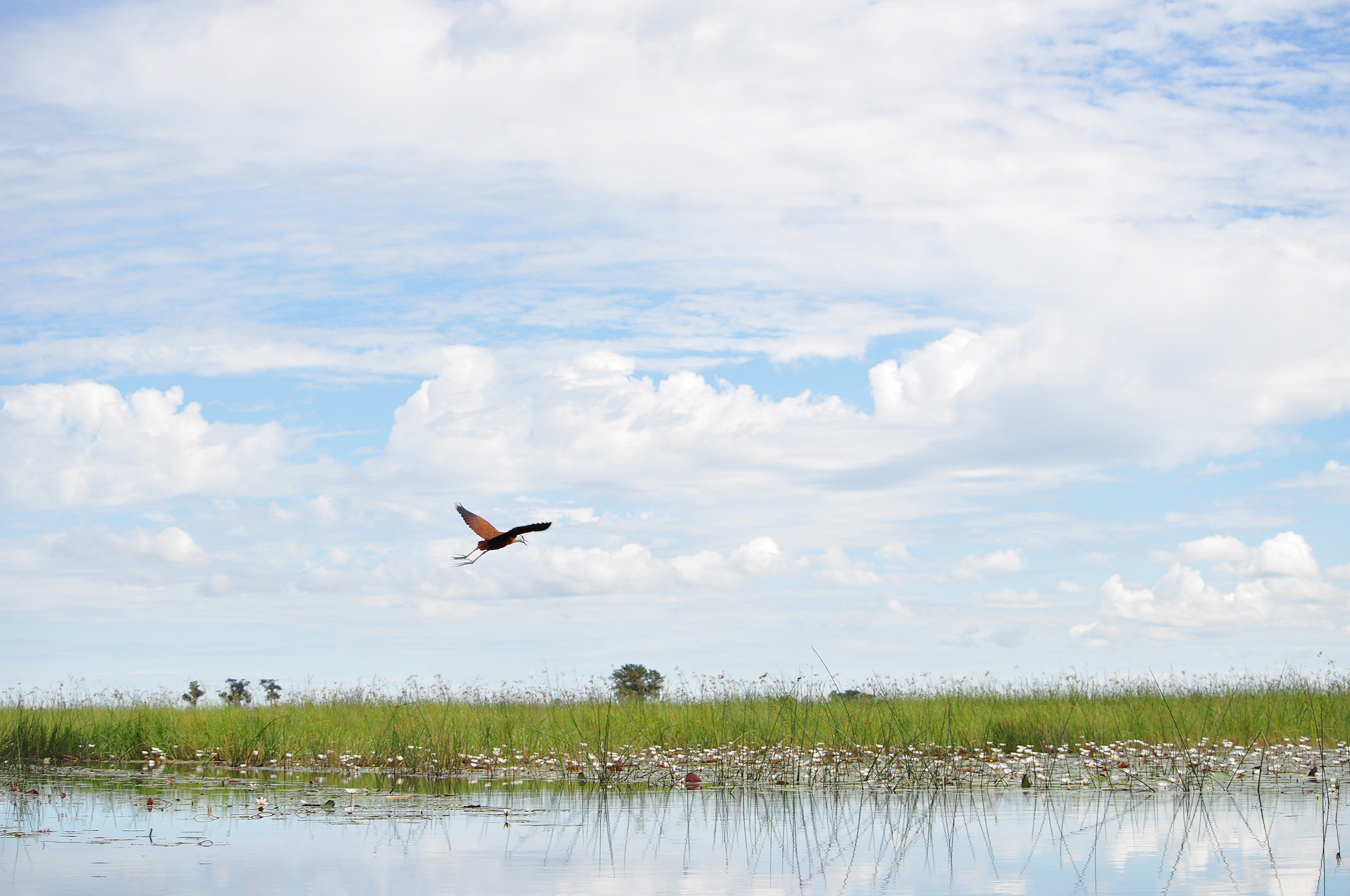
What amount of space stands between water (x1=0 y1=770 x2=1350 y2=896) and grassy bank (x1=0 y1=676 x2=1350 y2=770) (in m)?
2.16

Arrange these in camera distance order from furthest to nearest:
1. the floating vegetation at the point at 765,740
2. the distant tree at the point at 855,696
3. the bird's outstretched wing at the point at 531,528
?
the distant tree at the point at 855,696 < the floating vegetation at the point at 765,740 < the bird's outstretched wing at the point at 531,528

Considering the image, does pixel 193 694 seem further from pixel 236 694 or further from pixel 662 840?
pixel 662 840

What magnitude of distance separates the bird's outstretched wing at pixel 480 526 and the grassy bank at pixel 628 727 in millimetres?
5747

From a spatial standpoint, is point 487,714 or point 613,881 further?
point 487,714

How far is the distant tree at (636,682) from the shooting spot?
20.5 metres

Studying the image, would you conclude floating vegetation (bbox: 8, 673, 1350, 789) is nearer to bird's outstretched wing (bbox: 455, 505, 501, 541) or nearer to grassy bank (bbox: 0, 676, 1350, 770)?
grassy bank (bbox: 0, 676, 1350, 770)

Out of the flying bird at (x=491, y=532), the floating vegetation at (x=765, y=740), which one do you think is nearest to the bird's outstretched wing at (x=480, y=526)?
the flying bird at (x=491, y=532)

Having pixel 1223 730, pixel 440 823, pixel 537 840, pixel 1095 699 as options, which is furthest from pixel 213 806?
pixel 1095 699

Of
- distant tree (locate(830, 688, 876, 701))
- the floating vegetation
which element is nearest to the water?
the floating vegetation

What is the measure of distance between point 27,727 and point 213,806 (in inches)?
259

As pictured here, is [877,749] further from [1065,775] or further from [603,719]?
[603,719]

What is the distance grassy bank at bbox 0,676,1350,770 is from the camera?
1334 cm

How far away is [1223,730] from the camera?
14570 millimetres

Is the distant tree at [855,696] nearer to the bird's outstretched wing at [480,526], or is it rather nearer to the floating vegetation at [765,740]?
the floating vegetation at [765,740]
